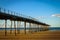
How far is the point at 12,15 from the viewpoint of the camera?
84.4ft

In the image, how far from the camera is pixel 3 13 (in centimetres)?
2197

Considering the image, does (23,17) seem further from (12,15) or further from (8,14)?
(8,14)

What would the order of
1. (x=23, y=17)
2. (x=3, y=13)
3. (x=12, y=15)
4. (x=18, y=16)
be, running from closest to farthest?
(x=3, y=13)
(x=12, y=15)
(x=18, y=16)
(x=23, y=17)

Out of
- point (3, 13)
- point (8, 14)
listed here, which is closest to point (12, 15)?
point (8, 14)

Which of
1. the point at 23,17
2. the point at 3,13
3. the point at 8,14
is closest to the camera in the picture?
the point at 3,13

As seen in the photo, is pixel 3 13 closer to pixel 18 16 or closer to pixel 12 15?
pixel 12 15

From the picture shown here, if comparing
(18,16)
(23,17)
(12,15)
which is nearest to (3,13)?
(12,15)

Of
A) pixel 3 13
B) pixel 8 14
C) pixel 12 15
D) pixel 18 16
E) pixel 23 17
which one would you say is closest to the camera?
pixel 3 13

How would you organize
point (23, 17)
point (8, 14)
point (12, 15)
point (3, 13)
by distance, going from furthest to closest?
point (23, 17) → point (12, 15) → point (8, 14) → point (3, 13)

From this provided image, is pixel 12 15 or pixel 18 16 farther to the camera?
pixel 18 16

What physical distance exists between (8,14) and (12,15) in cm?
191

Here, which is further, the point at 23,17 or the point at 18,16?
the point at 23,17

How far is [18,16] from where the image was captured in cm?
2864

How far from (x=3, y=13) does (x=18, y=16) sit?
22.4ft
